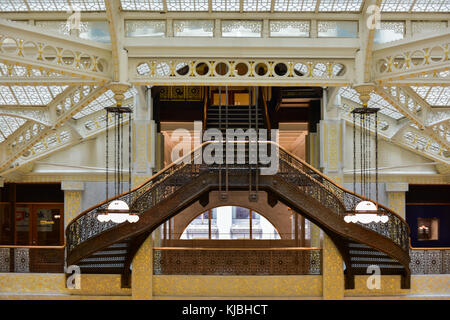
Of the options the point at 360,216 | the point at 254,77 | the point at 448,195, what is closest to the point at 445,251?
the point at 448,195

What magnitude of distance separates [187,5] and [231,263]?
6.83m

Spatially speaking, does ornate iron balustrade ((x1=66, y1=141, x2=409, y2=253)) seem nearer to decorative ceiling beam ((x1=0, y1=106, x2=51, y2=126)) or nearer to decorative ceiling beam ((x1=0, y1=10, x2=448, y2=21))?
decorative ceiling beam ((x1=0, y1=106, x2=51, y2=126))

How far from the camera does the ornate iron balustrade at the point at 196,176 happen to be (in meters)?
11.2

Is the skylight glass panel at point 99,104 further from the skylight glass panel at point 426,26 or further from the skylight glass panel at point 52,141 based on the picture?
the skylight glass panel at point 426,26

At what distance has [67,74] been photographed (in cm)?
831

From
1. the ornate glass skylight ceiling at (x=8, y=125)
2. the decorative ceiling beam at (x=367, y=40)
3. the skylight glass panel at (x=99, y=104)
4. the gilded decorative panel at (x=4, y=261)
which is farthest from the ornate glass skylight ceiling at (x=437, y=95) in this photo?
the gilded decorative panel at (x=4, y=261)

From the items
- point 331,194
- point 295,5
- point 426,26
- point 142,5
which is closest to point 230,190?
point 331,194

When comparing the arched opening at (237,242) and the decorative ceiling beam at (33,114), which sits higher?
the decorative ceiling beam at (33,114)

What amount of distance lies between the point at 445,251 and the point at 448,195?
12.6 feet

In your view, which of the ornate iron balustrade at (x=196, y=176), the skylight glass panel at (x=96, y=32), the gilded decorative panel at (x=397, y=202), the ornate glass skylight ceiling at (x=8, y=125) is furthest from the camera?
the gilded decorative panel at (x=397, y=202)

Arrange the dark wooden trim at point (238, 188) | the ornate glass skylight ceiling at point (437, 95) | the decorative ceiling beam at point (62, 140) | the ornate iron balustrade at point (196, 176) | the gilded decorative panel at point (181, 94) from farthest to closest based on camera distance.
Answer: the gilded decorative panel at point (181, 94), the decorative ceiling beam at point (62, 140), the ornate glass skylight ceiling at point (437, 95), the ornate iron balustrade at point (196, 176), the dark wooden trim at point (238, 188)

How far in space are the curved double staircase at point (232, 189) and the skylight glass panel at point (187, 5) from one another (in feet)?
10.5

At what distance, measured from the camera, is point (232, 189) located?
36.5 feet

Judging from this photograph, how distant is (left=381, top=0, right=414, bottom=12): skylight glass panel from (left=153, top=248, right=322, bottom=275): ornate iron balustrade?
6470mm
